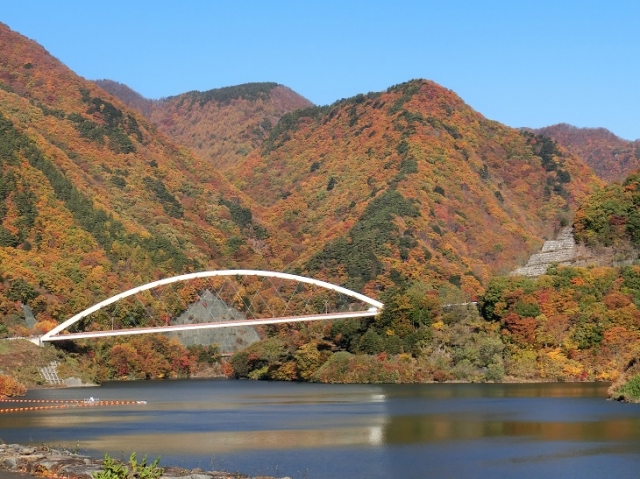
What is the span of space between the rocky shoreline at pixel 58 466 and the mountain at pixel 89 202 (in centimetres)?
5090

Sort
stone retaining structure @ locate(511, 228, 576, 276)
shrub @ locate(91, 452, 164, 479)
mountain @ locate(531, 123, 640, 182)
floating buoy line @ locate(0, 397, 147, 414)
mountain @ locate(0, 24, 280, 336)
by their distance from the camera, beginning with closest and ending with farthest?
shrub @ locate(91, 452, 164, 479)
floating buoy line @ locate(0, 397, 147, 414)
stone retaining structure @ locate(511, 228, 576, 276)
mountain @ locate(0, 24, 280, 336)
mountain @ locate(531, 123, 640, 182)

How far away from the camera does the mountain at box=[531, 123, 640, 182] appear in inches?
6964

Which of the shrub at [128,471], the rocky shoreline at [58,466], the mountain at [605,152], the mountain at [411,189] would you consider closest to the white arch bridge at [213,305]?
the mountain at [411,189]

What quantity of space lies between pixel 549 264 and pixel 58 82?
89628 mm

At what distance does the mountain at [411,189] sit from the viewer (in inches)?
4220

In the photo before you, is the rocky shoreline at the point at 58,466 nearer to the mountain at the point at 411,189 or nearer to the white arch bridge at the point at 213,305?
the white arch bridge at the point at 213,305

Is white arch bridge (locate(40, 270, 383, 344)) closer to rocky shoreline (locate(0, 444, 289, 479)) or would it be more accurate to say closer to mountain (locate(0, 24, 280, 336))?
mountain (locate(0, 24, 280, 336))

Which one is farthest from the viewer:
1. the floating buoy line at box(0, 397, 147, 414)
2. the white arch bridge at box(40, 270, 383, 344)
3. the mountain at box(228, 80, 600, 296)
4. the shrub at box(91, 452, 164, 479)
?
the mountain at box(228, 80, 600, 296)

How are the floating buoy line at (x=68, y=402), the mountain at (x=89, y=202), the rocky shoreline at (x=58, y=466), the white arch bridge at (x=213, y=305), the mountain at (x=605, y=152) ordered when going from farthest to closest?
the mountain at (x=605, y=152), the mountain at (x=89, y=202), the white arch bridge at (x=213, y=305), the floating buoy line at (x=68, y=402), the rocky shoreline at (x=58, y=466)

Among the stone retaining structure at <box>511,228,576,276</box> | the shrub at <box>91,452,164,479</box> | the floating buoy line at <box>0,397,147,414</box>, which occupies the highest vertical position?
the stone retaining structure at <box>511,228,576,276</box>

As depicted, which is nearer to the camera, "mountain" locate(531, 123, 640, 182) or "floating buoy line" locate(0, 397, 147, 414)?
"floating buoy line" locate(0, 397, 147, 414)

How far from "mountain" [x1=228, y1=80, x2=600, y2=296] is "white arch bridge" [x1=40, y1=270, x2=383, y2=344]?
11.6 feet

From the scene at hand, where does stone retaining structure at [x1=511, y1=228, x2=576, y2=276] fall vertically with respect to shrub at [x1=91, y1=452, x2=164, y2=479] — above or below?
above

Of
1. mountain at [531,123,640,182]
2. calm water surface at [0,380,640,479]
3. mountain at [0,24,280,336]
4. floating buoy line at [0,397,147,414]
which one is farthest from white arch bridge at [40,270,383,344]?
mountain at [531,123,640,182]
